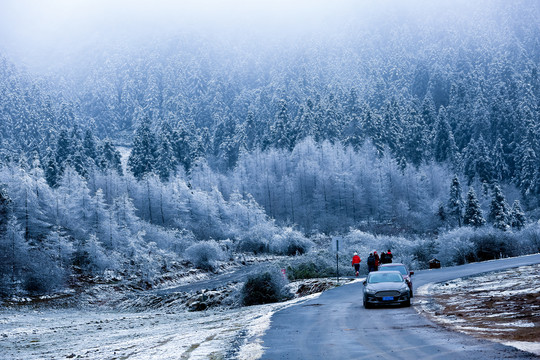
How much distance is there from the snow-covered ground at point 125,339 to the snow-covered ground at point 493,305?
5.87 meters

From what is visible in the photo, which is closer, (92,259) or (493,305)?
(493,305)

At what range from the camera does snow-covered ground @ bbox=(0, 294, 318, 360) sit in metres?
14.0

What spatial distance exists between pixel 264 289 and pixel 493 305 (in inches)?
611

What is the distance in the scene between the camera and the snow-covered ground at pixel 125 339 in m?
14.0

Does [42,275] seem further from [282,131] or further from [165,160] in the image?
[282,131]

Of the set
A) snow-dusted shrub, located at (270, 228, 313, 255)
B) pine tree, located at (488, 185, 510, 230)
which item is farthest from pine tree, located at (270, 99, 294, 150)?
pine tree, located at (488, 185, 510, 230)

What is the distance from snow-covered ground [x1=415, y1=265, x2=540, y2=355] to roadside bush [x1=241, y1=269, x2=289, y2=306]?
27.9 ft

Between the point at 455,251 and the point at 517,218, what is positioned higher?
the point at 517,218

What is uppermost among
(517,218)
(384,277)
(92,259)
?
(517,218)

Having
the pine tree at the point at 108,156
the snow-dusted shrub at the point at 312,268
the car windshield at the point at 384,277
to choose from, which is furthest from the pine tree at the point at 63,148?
the car windshield at the point at 384,277

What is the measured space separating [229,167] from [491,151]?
6541cm

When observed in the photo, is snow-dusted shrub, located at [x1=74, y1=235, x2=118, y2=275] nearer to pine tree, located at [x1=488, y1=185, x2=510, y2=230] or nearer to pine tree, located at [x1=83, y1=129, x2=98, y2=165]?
pine tree, located at [x1=488, y1=185, x2=510, y2=230]

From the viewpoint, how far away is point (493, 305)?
2027 cm

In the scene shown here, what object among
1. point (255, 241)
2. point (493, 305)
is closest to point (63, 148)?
point (255, 241)
